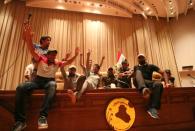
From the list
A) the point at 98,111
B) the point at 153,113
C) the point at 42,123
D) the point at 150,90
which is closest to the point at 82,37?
the point at 150,90

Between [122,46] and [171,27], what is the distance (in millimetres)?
2379

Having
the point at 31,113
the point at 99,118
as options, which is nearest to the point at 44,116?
the point at 31,113

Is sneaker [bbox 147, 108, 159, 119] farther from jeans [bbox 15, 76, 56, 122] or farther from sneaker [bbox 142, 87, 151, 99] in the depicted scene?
jeans [bbox 15, 76, 56, 122]

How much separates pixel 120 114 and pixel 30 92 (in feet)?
4.66

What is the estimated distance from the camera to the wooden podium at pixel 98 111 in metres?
2.62

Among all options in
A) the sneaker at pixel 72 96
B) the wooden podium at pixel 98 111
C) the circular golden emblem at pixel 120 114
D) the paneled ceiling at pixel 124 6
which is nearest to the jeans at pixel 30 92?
the wooden podium at pixel 98 111

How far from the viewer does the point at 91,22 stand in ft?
22.9

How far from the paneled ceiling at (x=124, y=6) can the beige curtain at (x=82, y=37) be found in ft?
0.84

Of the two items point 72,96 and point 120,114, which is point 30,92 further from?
point 120,114

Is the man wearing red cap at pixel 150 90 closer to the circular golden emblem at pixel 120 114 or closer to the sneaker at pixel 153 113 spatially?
the sneaker at pixel 153 113

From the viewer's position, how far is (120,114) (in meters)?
2.96

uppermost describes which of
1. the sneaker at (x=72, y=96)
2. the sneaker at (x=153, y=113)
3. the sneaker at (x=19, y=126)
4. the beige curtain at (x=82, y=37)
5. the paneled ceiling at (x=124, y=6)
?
the paneled ceiling at (x=124, y=6)

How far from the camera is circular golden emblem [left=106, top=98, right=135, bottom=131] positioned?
113 inches

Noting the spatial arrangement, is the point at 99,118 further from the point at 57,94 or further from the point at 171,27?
the point at 171,27
